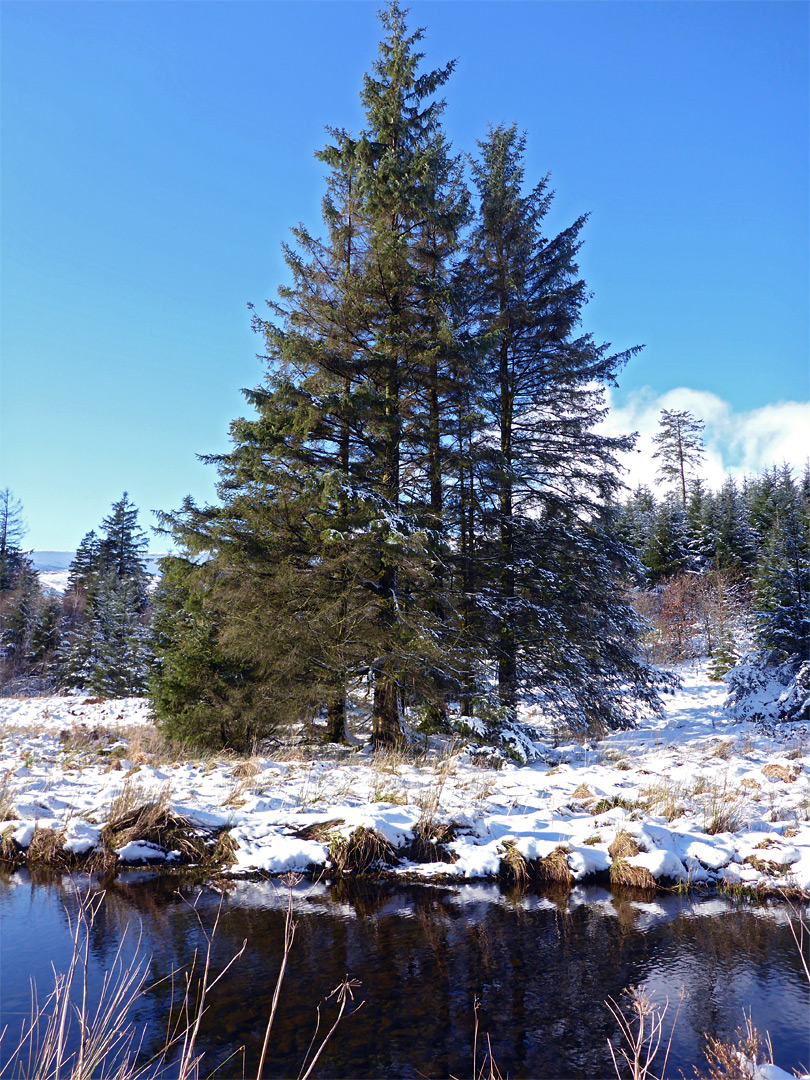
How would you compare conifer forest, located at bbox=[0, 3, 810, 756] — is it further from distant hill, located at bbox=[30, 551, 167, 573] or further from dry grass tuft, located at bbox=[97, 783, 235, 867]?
distant hill, located at bbox=[30, 551, 167, 573]

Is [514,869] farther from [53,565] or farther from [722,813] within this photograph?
[53,565]

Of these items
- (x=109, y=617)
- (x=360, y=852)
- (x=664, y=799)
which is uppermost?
(x=109, y=617)

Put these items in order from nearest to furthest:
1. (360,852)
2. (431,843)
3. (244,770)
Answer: (360,852) < (431,843) < (244,770)

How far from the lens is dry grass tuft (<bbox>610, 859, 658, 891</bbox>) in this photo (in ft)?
21.5

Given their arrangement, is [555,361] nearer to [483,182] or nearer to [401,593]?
Result: [483,182]

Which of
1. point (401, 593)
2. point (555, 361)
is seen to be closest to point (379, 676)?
point (401, 593)

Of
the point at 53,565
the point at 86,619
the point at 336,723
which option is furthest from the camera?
the point at 53,565

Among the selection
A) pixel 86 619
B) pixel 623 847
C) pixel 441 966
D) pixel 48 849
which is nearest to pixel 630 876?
pixel 623 847

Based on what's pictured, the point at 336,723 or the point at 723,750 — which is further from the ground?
the point at 336,723

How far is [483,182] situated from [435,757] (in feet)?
44.8

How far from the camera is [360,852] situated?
711cm

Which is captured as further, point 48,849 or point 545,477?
point 545,477

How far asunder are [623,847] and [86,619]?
44.9 meters

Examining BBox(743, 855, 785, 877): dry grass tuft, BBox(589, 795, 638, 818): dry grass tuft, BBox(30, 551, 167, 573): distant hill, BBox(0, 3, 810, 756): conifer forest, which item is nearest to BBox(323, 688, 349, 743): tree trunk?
BBox(0, 3, 810, 756): conifer forest
